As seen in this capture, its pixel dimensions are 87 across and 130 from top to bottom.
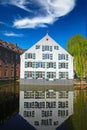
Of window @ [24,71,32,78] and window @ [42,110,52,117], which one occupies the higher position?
window @ [24,71,32,78]

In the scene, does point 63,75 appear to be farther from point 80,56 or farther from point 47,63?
point 80,56

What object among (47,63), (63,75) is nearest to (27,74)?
(47,63)

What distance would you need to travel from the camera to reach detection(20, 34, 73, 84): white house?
100 ft

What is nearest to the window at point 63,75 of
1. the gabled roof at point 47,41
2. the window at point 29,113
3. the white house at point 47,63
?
the white house at point 47,63

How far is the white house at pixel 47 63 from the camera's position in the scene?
3053 centimetres

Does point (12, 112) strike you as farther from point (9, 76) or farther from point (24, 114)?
point (9, 76)

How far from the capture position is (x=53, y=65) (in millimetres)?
30969

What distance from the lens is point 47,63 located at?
1217 inches

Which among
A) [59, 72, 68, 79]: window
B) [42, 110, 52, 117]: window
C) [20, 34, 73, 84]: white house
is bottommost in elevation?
[42, 110, 52, 117]: window

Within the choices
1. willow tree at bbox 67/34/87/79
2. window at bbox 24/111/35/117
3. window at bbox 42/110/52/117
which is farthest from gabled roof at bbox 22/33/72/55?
window at bbox 24/111/35/117

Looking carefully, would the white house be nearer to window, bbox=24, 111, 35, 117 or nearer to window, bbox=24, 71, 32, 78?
window, bbox=24, 71, 32, 78

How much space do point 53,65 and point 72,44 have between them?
19.9 feet

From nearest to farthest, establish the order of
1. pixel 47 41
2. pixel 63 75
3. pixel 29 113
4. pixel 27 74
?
pixel 29 113 < pixel 27 74 < pixel 63 75 < pixel 47 41

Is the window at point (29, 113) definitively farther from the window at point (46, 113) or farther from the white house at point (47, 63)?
the white house at point (47, 63)
